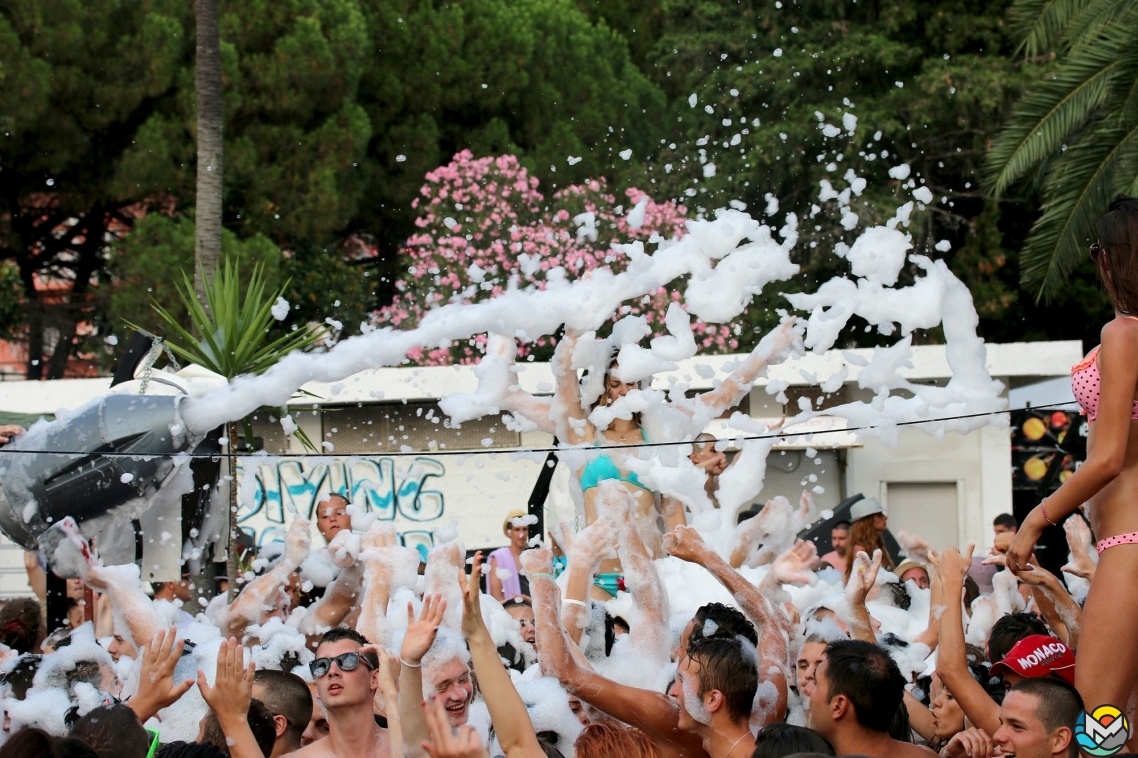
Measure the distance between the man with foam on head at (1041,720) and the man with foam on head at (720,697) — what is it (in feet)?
2.29

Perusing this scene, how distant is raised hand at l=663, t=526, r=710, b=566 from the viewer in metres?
4.26

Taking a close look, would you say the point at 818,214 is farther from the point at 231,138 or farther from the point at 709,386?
the point at 231,138

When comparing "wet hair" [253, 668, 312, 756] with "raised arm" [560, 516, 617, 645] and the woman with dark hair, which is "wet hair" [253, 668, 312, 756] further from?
the woman with dark hair

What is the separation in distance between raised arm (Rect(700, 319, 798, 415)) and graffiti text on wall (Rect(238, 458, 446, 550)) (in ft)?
21.0

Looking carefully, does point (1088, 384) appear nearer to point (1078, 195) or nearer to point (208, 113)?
point (1078, 195)

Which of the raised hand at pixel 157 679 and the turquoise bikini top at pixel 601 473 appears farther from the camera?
the turquoise bikini top at pixel 601 473

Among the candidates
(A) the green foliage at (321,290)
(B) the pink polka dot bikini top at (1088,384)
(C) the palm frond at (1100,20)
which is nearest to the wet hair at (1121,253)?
(B) the pink polka dot bikini top at (1088,384)

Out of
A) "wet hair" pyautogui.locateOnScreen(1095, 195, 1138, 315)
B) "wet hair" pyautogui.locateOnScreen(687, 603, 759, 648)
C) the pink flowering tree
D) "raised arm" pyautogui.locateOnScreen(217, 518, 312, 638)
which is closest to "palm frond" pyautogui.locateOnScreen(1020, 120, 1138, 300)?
the pink flowering tree

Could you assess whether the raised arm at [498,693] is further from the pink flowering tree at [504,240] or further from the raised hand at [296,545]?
the pink flowering tree at [504,240]

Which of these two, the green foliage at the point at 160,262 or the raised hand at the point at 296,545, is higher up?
the green foliage at the point at 160,262

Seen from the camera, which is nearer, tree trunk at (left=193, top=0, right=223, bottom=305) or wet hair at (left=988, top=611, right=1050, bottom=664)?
wet hair at (left=988, top=611, right=1050, bottom=664)

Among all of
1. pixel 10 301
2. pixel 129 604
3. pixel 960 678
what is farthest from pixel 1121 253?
pixel 10 301

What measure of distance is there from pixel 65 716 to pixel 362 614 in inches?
44.0

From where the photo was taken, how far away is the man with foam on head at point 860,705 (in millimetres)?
3607
